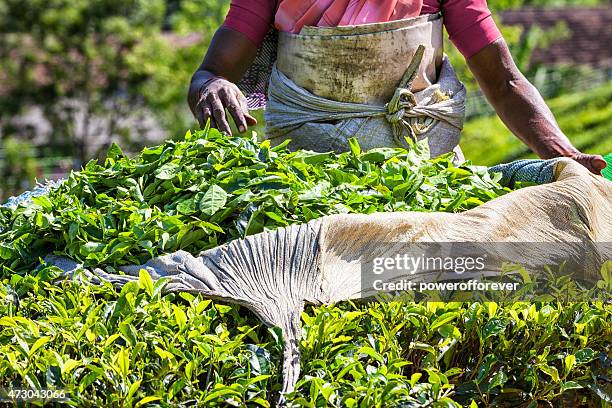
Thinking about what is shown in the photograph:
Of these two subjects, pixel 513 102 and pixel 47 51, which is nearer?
pixel 513 102

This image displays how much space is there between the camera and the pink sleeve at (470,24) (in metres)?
3.36

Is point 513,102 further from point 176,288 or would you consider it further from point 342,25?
point 176,288

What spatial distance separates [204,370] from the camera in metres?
1.92


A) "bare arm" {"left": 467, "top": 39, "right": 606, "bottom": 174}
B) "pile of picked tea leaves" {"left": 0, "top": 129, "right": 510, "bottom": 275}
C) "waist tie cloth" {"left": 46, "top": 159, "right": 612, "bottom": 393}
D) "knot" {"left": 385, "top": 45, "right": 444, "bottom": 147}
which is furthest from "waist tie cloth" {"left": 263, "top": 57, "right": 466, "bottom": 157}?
"waist tie cloth" {"left": 46, "top": 159, "right": 612, "bottom": 393}

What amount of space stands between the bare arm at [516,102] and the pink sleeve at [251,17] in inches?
29.2

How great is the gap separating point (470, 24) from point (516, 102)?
0.32 m

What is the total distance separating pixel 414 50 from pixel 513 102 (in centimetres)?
40

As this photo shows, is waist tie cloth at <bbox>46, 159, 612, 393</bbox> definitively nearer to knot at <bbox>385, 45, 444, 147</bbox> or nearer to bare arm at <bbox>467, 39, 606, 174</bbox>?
bare arm at <bbox>467, 39, 606, 174</bbox>

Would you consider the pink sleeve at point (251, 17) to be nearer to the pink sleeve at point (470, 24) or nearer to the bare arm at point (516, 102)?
the pink sleeve at point (470, 24)

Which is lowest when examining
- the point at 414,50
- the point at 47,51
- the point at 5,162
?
the point at 5,162

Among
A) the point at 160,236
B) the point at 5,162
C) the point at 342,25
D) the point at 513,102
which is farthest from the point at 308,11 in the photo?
the point at 5,162

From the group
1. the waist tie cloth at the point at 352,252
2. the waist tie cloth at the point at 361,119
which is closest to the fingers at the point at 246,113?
the waist tie cloth at the point at 361,119

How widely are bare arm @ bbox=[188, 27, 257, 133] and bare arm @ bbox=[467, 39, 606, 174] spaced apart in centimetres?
83

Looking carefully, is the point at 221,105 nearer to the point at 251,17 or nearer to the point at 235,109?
the point at 235,109
